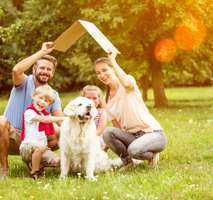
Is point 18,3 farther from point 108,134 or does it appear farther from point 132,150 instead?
point 132,150

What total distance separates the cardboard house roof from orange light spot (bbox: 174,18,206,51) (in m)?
16.2

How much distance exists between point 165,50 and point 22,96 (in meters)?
17.6

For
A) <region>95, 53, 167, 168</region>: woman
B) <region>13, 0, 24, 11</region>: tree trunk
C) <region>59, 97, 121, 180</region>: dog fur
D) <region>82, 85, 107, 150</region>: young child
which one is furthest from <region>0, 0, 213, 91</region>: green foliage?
<region>13, 0, 24, 11</region>: tree trunk

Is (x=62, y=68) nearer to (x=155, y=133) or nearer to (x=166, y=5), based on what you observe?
(x=166, y=5)

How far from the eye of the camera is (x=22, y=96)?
31.8ft

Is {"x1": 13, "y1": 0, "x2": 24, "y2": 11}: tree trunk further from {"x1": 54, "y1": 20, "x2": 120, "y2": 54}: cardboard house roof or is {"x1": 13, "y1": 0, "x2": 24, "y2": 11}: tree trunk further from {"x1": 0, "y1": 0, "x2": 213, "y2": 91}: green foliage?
{"x1": 54, "y1": 20, "x2": 120, "y2": 54}: cardboard house roof

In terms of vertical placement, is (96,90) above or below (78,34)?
below

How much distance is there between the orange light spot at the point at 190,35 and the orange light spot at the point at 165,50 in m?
0.31

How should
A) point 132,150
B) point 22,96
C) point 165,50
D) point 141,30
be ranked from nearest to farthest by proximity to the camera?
point 132,150 → point 22,96 → point 165,50 → point 141,30

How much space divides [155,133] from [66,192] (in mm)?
2512

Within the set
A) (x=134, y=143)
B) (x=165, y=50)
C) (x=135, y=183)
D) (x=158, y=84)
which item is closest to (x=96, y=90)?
(x=134, y=143)

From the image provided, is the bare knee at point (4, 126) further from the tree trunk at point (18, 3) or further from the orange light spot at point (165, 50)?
the tree trunk at point (18, 3)

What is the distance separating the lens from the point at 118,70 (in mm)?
9125

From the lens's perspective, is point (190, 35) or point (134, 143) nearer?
point (134, 143)
